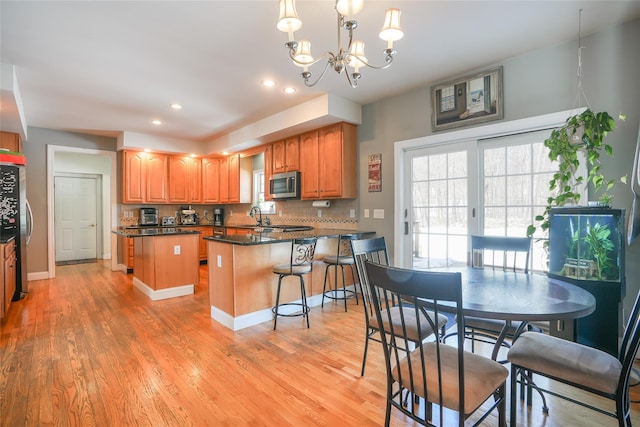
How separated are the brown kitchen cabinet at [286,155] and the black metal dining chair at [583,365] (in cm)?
385

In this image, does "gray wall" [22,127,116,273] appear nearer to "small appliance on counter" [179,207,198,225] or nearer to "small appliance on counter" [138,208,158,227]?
"small appliance on counter" [138,208,158,227]

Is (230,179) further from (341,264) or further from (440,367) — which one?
(440,367)

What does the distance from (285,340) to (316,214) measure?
2496 mm

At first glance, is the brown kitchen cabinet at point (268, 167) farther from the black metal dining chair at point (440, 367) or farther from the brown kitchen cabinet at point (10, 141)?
the black metal dining chair at point (440, 367)

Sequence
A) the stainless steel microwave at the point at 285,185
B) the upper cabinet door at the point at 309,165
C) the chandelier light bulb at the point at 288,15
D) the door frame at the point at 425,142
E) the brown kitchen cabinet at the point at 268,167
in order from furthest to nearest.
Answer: the brown kitchen cabinet at the point at 268,167, the stainless steel microwave at the point at 285,185, the upper cabinet door at the point at 309,165, the door frame at the point at 425,142, the chandelier light bulb at the point at 288,15

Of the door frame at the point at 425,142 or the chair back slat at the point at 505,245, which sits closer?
the chair back slat at the point at 505,245

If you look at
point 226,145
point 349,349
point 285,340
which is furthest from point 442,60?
point 226,145

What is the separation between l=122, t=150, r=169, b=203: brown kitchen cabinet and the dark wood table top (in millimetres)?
5983

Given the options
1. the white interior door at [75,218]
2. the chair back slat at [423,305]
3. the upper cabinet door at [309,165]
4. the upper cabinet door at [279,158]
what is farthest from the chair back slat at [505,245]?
the white interior door at [75,218]

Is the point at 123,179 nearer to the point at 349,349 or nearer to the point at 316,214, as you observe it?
the point at 316,214

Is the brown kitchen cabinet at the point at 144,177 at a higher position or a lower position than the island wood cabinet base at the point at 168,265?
higher

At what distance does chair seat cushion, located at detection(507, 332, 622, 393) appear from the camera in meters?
1.35

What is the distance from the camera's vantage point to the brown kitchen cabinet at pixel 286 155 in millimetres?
4867

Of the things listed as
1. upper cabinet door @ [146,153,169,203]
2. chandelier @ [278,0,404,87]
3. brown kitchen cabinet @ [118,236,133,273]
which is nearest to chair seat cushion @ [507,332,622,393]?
chandelier @ [278,0,404,87]
